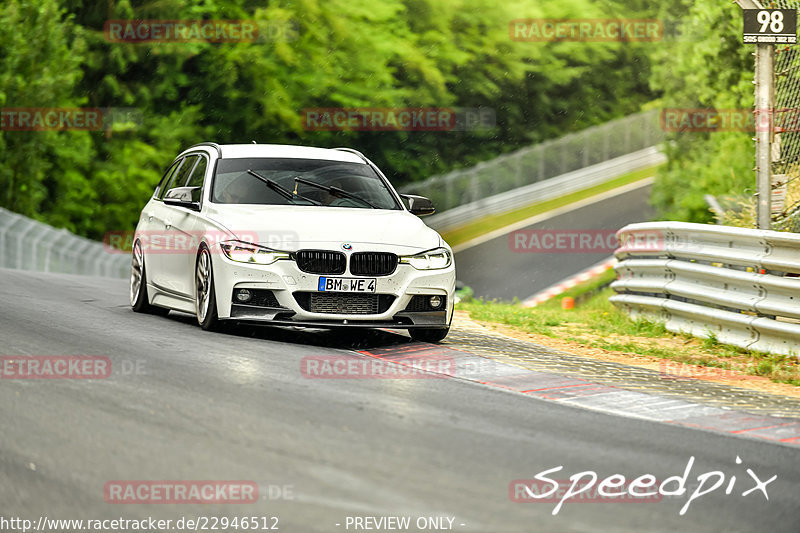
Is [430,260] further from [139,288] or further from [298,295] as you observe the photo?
[139,288]

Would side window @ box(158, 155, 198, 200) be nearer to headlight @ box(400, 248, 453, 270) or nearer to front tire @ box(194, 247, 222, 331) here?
front tire @ box(194, 247, 222, 331)

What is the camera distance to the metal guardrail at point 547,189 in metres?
47.0

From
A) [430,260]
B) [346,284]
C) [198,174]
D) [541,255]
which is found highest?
[198,174]

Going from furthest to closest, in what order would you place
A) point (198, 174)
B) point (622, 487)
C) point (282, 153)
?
point (198, 174)
point (282, 153)
point (622, 487)

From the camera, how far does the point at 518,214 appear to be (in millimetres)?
47406

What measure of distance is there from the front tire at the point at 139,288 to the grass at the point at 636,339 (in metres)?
3.99

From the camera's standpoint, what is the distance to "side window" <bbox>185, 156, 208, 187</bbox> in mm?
12016

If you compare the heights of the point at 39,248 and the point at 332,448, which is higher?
the point at 332,448

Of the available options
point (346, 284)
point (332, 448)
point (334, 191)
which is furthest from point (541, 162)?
point (332, 448)

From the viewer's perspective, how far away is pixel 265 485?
573 cm

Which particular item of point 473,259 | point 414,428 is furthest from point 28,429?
point 473,259

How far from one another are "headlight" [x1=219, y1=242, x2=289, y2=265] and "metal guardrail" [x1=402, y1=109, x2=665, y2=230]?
3697 cm

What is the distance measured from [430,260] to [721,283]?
11.0 ft

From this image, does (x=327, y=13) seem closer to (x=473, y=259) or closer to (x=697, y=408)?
(x=473, y=259)
